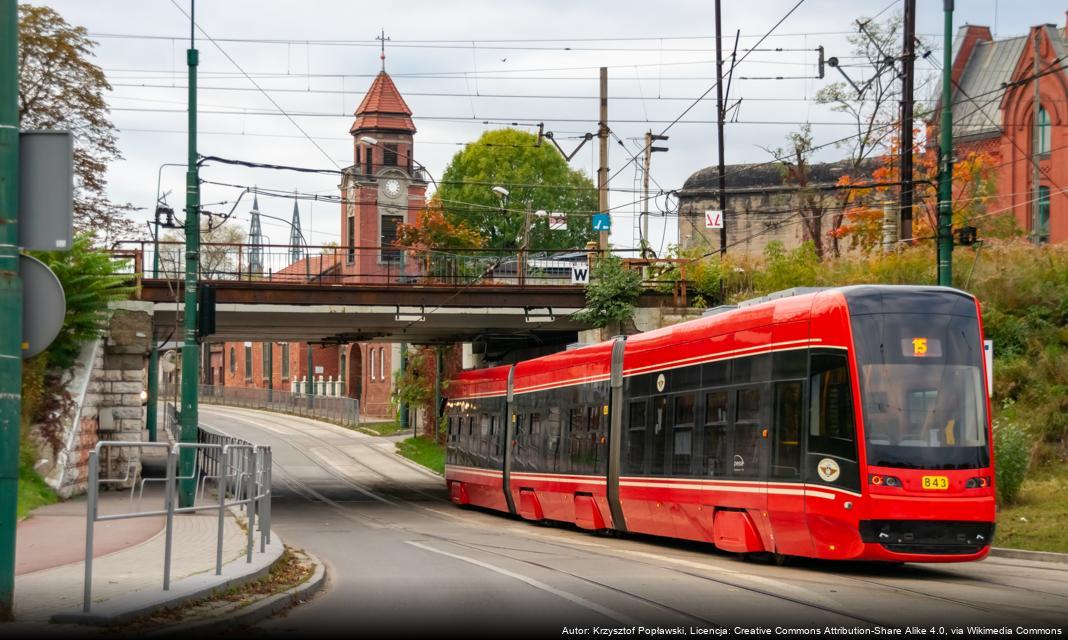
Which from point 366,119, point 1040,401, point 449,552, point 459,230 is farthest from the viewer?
point 366,119

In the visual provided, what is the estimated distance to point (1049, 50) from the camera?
200ft

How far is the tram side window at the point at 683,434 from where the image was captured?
61.5 ft

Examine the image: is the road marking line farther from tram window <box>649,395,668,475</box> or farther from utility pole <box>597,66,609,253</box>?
utility pole <box>597,66,609,253</box>

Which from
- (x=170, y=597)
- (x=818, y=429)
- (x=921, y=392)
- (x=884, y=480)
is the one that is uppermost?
(x=921, y=392)

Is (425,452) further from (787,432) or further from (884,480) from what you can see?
(884,480)

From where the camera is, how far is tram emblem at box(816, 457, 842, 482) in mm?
15016

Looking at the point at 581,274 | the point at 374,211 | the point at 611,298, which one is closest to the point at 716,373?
the point at 611,298

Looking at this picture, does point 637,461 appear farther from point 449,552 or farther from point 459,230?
point 459,230

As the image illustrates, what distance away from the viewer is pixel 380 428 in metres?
70.4

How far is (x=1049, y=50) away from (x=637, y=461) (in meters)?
47.7

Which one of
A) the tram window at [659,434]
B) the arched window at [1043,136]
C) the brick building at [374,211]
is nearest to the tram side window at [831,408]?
the tram window at [659,434]

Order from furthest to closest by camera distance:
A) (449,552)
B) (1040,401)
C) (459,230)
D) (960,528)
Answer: (459,230), (1040,401), (449,552), (960,528)

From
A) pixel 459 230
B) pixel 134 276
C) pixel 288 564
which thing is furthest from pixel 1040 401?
pixel 459 230

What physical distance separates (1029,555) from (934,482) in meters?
4.48
